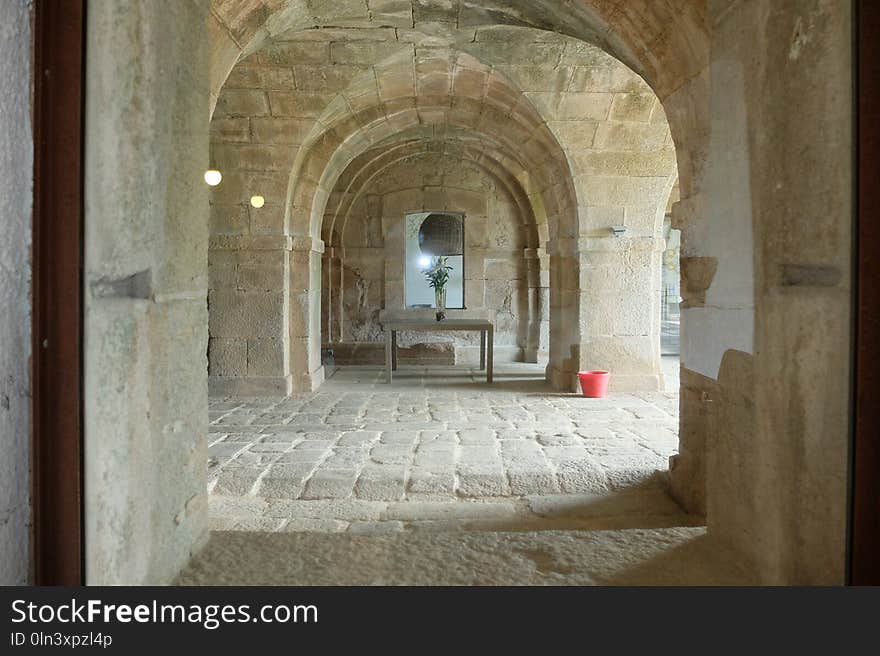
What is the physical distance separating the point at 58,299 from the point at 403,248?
1009 centimetres

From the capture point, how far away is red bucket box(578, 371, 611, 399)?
6.50m

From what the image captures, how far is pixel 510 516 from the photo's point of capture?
3367 millimetres

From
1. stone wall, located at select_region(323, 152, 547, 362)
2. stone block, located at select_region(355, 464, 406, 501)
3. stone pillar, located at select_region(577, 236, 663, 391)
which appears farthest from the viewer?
stone wall, located at select_region(323, 152, 547, 362)

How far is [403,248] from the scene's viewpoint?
11.5m

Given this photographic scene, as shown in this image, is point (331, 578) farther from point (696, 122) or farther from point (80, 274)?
point (696, 122)

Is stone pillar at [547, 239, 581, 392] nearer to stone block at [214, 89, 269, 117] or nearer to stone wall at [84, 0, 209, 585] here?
stone block at [214, 89, 269, 117]

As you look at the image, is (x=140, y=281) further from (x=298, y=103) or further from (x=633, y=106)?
(x=633, y=106)

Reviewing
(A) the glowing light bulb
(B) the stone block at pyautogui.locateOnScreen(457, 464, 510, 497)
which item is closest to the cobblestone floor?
(B) the stone block at pyautogui.locateOnScreen(457, 464, 510, 497)

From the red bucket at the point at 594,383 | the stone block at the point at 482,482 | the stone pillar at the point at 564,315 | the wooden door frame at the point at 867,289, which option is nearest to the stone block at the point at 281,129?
the stone pillar at the point at 564,315

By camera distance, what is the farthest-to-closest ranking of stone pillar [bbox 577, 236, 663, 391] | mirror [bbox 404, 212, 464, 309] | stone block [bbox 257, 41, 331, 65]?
mirror [bbox 404, 212, 464, 309]
stone pillar [bbox 577, 236, 663, 391]
stone block [bbox 257, 41, 331, 65]

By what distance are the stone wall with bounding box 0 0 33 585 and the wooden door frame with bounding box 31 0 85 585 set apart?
2 centimetres

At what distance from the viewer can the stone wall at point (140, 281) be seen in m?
1.57
